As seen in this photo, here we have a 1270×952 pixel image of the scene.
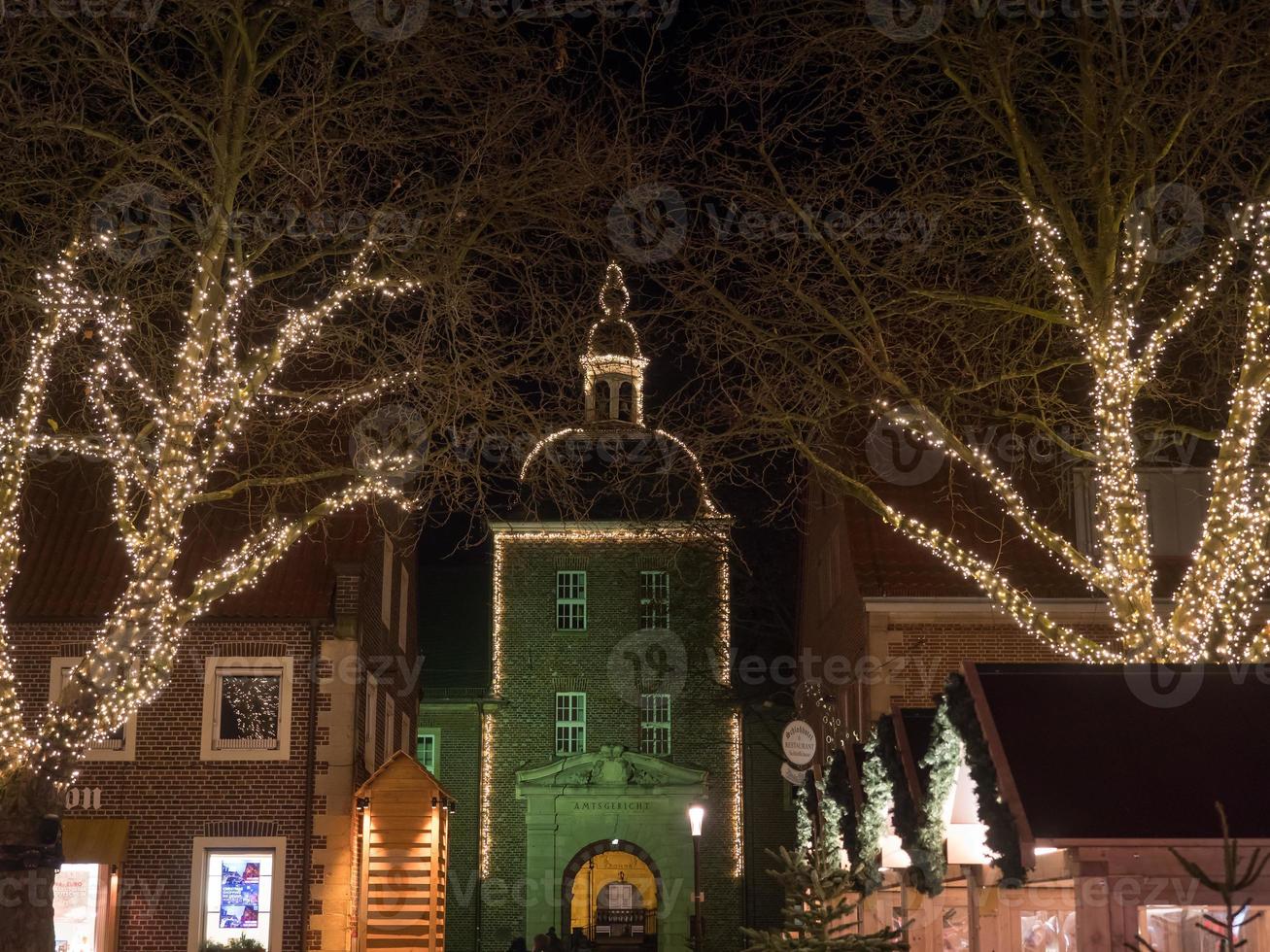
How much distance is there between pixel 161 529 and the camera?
14.5m

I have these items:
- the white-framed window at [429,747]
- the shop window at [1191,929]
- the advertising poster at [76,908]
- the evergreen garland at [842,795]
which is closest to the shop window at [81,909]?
the advertising poster at [76,908]

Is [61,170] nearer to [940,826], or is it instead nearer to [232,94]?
[232,94]

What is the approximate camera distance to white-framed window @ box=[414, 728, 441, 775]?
130 ft

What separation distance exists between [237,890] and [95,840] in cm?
225

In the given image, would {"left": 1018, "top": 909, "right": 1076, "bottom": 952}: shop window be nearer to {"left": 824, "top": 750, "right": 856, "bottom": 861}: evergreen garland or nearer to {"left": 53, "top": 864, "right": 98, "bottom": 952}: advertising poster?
{"left": 824, "top": 750, "right": 856, "bottom": 861}: evergreen garland

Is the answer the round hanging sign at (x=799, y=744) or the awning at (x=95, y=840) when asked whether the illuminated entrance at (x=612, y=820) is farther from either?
the round hanging sign at (x=799, y=744)

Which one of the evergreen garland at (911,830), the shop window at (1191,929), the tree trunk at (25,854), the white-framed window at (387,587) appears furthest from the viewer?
the white-framed window at (387,587)

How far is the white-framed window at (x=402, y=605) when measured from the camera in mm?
29886

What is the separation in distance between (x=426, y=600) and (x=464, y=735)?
18.0 feet

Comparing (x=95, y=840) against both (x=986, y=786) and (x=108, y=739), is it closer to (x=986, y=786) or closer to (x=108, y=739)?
(x=108, y=739)

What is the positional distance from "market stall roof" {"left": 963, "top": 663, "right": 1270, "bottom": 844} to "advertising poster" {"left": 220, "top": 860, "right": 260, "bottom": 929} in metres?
15.7

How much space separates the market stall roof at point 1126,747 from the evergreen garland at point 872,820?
122 inches

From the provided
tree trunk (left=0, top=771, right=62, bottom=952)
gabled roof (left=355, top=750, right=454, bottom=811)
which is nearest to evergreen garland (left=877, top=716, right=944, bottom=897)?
tree trunk (left=0, top=771, right=62, bottom=952)

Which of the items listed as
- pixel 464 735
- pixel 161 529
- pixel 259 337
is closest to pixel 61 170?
pixel 161 529
